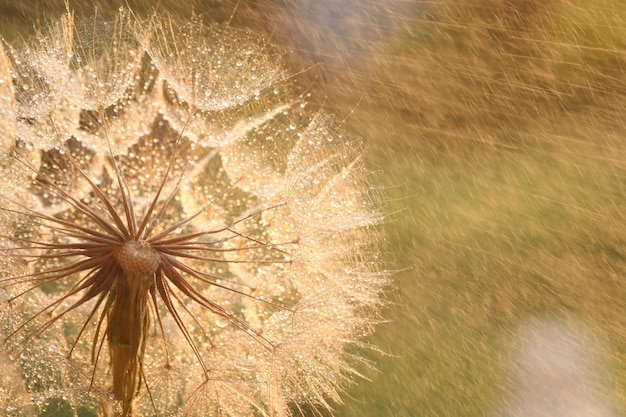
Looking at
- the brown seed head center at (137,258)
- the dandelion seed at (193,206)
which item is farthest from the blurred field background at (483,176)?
the brown seed head center at (137,258)

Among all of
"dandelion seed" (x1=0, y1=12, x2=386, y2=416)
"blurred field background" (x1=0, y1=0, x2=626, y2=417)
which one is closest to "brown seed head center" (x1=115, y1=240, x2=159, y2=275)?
"dandelion seed" (x1=0, y1=12, x2=386, y2=416)

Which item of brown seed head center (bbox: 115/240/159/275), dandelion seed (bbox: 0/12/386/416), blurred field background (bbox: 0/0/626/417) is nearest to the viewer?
brown seed head center (bbox: 115/240/159/275)

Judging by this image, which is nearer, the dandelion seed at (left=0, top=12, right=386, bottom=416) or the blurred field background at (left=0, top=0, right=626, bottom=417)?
the dandelion seed at (left=0, top=12, right=386, bottom=416)

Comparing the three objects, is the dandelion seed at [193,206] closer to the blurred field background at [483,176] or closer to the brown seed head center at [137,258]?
the brown seed head center at [137,258]

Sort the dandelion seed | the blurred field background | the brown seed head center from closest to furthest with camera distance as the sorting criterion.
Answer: the brown seed head center
the dandelion seed
the blurred field background

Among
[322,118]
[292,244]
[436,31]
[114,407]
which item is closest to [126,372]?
[114,407]

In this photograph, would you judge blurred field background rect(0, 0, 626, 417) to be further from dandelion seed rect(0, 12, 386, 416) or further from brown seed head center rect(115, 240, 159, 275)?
brown seed head center rect(115, 240, 159, 275)

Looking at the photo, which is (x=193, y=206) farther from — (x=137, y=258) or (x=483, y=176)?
(x=483, y=176)

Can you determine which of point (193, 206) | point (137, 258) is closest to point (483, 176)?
point (193, 206)
